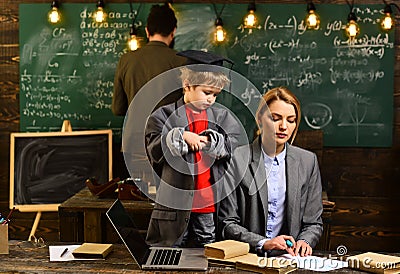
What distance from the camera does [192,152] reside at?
3.19 metres

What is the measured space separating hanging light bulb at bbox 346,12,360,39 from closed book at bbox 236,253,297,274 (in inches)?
117

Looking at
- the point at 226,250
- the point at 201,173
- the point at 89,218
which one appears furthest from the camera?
the point at 89,218

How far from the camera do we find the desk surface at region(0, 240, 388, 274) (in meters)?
2.53

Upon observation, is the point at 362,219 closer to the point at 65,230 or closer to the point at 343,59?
the point at 343,59

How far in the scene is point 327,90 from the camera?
5410 mm

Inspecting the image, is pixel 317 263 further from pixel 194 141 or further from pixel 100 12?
pixel 100 12

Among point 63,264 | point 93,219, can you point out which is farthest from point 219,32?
point 63,264

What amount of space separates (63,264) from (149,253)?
31 centimetres

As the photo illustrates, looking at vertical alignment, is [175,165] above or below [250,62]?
below

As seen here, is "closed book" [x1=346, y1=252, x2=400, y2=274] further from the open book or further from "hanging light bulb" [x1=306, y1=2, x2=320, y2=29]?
"hanging light bulb" [x1=306, y1=2, x2=320, y2=29]

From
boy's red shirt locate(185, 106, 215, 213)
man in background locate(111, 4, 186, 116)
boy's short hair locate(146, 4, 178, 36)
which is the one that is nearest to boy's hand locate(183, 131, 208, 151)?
boy's red shirt locate(185, 106, 215, 213)

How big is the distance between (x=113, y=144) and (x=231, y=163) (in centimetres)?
244

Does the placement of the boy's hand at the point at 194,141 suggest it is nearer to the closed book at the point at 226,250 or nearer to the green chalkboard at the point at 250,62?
the closed book at the point at 226,250

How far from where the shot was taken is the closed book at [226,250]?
2633 millimetres
